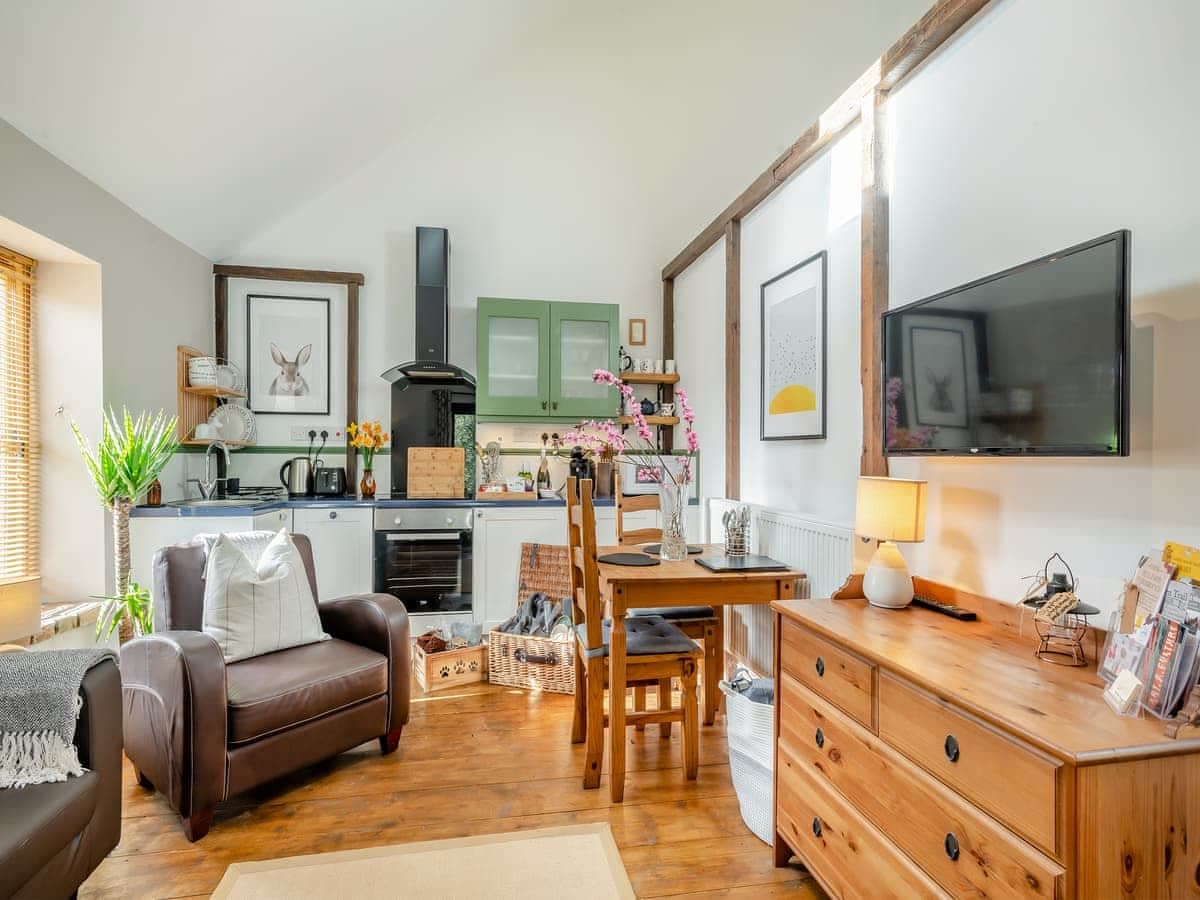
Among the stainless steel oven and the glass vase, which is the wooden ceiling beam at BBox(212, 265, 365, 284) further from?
the glass vase

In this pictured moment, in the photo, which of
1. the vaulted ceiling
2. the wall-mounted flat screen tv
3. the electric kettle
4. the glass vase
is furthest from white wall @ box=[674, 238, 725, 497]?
the electric kettle

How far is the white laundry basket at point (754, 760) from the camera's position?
195 cm

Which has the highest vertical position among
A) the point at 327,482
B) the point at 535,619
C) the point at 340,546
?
the point at 327,482

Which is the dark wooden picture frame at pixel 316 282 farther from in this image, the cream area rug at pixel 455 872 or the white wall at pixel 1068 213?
the white wall at pixel 1068 213

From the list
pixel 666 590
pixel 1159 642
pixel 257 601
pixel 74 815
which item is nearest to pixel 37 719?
pixel 74 815

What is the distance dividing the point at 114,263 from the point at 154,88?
982 mm

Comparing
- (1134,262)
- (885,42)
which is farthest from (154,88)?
(1134,262)

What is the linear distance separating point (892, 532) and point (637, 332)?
325cm

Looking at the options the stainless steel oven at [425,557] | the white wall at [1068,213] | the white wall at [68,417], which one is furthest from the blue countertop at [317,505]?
the white wall at [1068,213]

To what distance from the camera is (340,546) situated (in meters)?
3.88

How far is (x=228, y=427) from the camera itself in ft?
13.5

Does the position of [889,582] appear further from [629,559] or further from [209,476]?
[209,476]

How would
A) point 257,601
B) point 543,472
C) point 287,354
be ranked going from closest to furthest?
point 257,601
point 287,354
point 543,472

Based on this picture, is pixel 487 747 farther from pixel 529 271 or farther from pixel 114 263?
pixel 529 271
